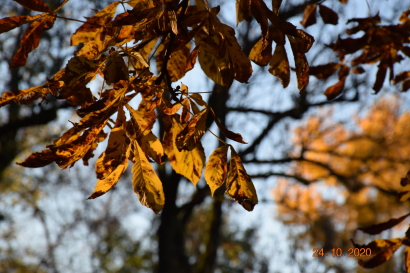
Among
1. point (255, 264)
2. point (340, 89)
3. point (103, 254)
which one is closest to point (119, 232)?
point (103, 254)

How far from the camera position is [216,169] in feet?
2.67

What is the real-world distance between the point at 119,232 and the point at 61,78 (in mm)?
13268

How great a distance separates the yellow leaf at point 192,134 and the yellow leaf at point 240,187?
0.34 ft

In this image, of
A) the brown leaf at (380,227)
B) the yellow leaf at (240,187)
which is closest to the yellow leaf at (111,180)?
the yellow leaf at (240,187)

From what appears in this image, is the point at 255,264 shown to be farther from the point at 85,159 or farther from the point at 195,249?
the point at 85,159

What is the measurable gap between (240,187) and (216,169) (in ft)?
0.24

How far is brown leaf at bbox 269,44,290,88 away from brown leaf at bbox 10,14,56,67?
1.72ft

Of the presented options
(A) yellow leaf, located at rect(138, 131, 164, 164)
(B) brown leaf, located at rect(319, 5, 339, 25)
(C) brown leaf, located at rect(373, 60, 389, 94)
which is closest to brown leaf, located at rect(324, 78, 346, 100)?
(C) brown leaf, located at rect(373, 60, 389, 94)

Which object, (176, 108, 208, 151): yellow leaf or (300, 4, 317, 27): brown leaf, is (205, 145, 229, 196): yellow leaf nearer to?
(176, 108, 208, 151): yellow leaf

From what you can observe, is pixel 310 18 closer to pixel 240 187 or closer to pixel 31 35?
pixel 240 187

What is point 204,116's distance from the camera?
30.9 inches

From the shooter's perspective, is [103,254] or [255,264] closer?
[255,264]

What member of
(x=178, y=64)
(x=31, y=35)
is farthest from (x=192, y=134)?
(x=31, y=35)

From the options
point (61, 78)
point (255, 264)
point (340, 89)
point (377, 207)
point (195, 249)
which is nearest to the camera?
point (61, 78)
